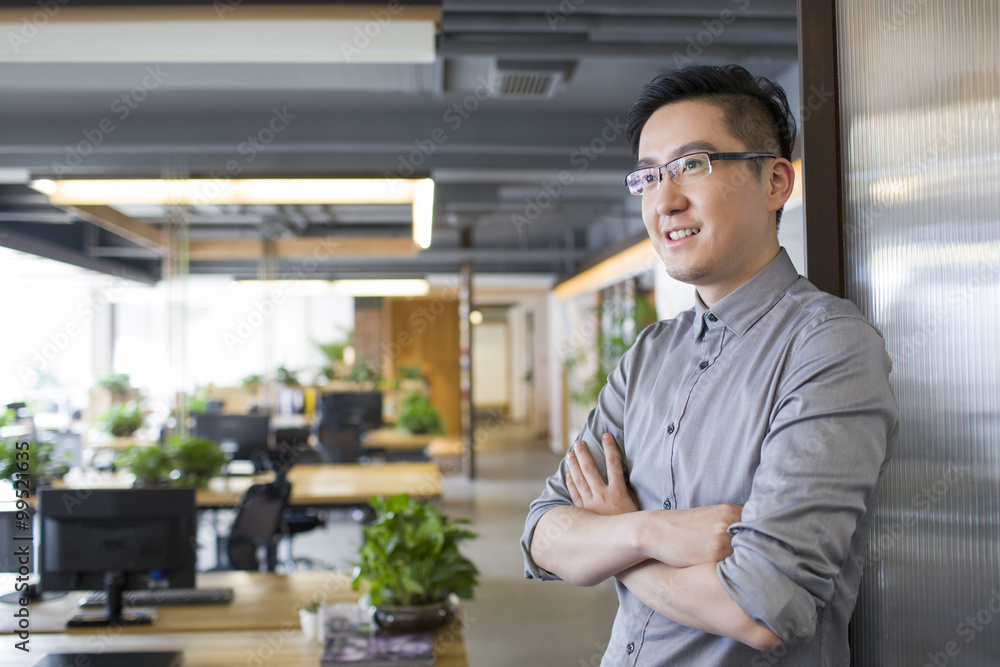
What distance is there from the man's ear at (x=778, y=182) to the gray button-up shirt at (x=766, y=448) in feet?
0.34

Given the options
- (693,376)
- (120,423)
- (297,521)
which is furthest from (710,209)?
(120,423)

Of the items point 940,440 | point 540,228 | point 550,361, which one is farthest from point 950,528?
point 550,361

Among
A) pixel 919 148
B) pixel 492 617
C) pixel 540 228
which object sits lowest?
pixel 492 617

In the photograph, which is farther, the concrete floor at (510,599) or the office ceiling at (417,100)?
the concrete floor at (510,599)

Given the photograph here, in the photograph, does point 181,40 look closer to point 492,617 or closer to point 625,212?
point 492,617

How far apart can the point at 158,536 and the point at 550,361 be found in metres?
13.6

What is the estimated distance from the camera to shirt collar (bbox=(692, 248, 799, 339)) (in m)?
1.28

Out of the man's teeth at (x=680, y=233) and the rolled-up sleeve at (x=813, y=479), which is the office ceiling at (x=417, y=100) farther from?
the rolled-up sleeve at (x=813, y=479)

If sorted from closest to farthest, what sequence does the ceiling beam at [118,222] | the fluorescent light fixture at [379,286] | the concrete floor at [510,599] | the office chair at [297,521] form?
the concrete floor at [510,599], the ceiling beam at [118,222], the office chair at [297,521], the fluorescent light fixture at [379,286]

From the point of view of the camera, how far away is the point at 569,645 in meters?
4.90

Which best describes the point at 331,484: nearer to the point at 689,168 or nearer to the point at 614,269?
the point at 689,168

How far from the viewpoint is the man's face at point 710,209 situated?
126 centimetres

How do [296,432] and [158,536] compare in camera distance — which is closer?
[158,536]

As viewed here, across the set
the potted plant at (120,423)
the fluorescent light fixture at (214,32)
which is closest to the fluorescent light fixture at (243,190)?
the fluorescent light fixture at (214,32)
